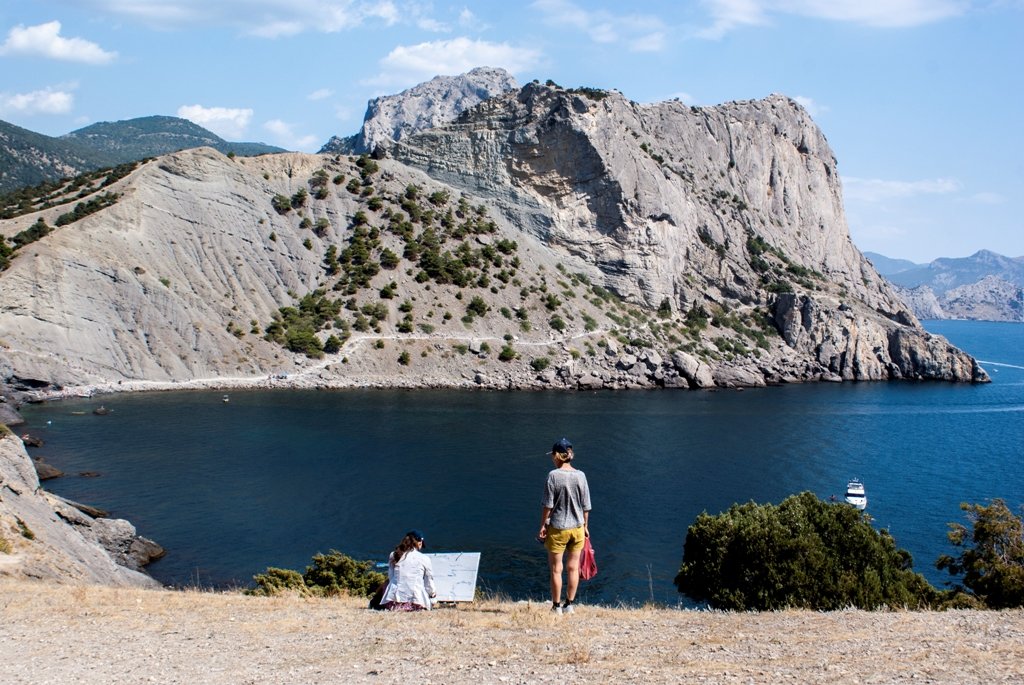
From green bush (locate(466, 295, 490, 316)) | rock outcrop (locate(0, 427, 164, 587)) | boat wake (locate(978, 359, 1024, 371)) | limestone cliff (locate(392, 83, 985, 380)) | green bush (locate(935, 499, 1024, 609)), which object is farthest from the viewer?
boat wake (locate(978, 359, 1024, 371))

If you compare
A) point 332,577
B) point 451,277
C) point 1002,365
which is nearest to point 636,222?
point 451,277

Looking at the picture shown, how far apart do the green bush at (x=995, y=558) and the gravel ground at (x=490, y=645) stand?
30.7 feet

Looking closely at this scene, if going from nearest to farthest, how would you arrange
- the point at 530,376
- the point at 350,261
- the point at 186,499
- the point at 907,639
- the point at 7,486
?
the point at 907,639, the point at 7,486, the point at 186,499, the point at 530,376, the point at 350,261

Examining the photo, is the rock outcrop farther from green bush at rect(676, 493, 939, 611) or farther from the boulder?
green bush at rect(676, 493, 939, 611)

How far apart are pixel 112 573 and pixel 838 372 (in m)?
92.0

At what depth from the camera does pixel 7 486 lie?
2628 centimetres

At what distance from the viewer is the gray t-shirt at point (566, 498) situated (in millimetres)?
12672

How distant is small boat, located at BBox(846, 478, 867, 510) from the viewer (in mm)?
44500

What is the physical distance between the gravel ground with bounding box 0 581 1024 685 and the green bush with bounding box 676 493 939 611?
1176 cm

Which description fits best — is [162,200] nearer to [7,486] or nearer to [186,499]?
[186,499]

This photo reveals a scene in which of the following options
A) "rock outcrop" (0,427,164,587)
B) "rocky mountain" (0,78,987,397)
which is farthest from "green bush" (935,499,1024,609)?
"rocky mountain" (0,78,987,397)

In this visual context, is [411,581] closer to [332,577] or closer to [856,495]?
[332,577]

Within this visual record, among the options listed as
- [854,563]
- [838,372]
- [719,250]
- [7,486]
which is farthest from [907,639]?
[719,250]

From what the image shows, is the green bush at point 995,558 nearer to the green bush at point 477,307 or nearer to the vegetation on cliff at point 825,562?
the vegetation on cliff at point 825,562
